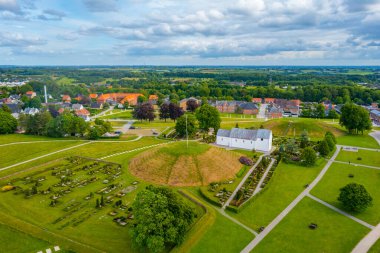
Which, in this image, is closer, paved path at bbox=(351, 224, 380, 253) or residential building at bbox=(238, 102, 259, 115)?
paved path at bbox=(351, 224, 380, 253)

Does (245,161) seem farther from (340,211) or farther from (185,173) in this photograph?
(340,211)

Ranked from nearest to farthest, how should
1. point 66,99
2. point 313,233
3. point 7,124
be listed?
1. point 313,233
2. point 7,124
3. point 66,99

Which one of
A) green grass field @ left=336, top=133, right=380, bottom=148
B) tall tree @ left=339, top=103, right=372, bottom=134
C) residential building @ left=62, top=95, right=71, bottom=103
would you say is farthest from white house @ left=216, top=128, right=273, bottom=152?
residential building @ left=62, top=95, right=71, bottom=103

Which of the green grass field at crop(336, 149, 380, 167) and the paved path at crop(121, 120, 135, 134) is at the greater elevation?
the green grass field at crop(336, 149, 380, 167)

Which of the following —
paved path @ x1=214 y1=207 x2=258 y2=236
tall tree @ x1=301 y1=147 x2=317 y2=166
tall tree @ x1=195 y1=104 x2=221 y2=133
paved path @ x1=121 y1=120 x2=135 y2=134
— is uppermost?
tall tree @ x1=195 y1=104 x2=221 y2=133

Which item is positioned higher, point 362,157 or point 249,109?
point 249,109

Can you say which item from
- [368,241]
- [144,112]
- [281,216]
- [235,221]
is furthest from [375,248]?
[144,112]

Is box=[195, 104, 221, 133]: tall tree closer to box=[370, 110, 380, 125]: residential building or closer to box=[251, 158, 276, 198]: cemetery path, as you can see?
box=[251, 158, 276, 198]: cemetery path

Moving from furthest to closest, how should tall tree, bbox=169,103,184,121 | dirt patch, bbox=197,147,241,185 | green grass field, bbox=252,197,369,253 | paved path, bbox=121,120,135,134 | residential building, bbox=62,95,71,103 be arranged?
1. residential building, bbox=62,95,71,103
2. tall tree, bbox=169,103,184,121
3. paved path, bbox=121,120,135,134
4. dirt patch, bbox=197,147,241,185
5. green grass field, bbox=252,197,369,253
